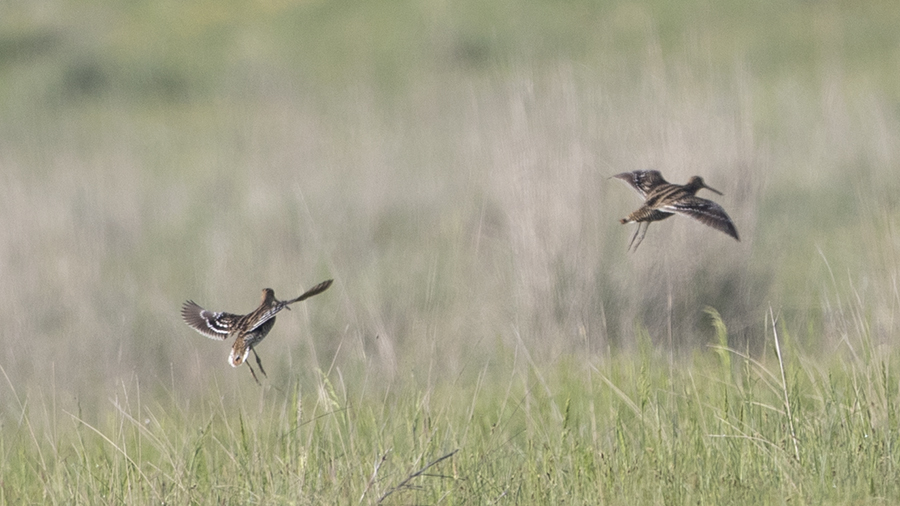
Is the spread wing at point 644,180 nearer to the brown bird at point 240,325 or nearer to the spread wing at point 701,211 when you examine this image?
the spread wing at point 701,211

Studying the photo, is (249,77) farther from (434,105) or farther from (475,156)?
(475,156)

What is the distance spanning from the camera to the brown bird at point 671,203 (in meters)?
3.65

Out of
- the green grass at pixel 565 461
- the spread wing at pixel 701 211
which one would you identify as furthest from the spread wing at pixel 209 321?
the spread wing at pixel 701 211

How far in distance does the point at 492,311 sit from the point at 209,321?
3.02m

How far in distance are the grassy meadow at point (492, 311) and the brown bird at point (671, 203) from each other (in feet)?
1.46

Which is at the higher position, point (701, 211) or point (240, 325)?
point (701, 211)

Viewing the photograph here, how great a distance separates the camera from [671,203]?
3.76 metres

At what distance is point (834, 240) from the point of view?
311 inches

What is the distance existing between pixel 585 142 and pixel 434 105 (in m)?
12.0

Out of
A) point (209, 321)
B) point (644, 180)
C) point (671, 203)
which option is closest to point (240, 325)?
point (209, 321)

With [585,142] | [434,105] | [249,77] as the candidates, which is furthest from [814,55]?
[585,142]

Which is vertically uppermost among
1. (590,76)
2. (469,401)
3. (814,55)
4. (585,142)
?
(814,55)

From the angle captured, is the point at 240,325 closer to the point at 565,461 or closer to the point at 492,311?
the point at 565,461

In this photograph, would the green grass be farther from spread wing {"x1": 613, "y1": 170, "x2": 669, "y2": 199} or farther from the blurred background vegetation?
spread wing {"x1": 613, "y1": 170, "x2": 669, "y2": 199}
